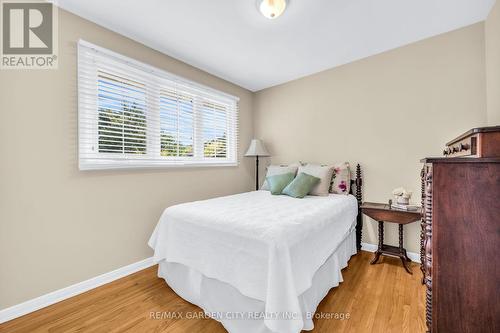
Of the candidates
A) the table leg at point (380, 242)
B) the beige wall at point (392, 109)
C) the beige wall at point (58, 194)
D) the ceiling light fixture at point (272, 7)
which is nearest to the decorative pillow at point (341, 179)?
the beige wall at point (392, 109)

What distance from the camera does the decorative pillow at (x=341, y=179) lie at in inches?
112

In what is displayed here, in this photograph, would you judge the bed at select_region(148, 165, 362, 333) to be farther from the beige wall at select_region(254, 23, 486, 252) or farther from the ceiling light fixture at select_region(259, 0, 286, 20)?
the ceiling light fixture at select_region(259, 0, 286, 20)

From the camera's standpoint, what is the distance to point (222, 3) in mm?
1900

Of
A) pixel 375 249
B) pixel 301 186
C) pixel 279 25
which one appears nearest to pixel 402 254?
pixel 375 249

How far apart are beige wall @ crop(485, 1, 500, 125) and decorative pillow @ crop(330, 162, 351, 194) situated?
4.52 feet

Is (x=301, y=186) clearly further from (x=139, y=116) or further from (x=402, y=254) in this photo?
(x=139, y=116)

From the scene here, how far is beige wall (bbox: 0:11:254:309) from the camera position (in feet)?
5.55

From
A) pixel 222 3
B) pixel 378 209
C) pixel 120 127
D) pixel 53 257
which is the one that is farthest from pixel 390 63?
pixel 53 257

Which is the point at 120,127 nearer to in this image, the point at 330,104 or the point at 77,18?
the point at 77,18

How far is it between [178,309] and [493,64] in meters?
3.46

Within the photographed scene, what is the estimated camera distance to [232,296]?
1500 millimetres

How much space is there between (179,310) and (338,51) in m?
3.19

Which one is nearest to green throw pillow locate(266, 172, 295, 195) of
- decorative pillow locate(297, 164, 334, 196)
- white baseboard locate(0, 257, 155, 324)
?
decorative pillow locate(297, 164, 334, 196)

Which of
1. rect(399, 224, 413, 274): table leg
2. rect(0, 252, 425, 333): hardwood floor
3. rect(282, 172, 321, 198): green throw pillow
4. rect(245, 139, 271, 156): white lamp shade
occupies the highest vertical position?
rect(245, 139, 271, 156): white lamp shade
